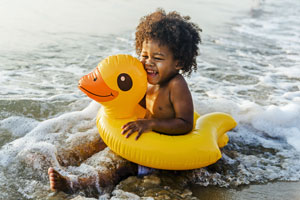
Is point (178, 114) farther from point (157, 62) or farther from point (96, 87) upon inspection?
point (96, 87)

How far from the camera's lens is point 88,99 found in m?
4.70

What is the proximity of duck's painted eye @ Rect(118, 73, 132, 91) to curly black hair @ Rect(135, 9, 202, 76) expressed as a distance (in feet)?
1.26

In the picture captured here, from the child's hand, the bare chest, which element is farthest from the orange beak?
the bare chest

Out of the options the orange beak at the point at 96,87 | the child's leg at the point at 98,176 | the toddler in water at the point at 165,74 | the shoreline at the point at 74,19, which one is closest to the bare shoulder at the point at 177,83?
the toddler in water at the point at 165,74

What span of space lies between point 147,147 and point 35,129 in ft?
4.64

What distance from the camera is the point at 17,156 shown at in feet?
10.1

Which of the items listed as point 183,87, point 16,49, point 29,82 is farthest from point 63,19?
point 183,87

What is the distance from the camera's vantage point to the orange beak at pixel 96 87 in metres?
2.88

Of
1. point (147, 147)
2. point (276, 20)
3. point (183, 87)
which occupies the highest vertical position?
point (276, 20)

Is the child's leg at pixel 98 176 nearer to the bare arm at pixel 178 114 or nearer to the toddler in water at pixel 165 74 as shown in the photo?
the toddler in water at pixel 165 74

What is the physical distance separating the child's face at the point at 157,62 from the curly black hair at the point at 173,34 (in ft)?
0.14

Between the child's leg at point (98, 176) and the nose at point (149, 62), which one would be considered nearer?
the child's leg at point (98, 176)

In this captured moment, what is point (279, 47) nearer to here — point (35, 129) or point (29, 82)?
point (29, 82)

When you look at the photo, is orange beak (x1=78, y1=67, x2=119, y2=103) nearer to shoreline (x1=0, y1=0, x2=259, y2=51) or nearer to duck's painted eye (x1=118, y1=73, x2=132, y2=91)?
duck's painted eye (x1=118, y1=73, x2=132, y2=91)
